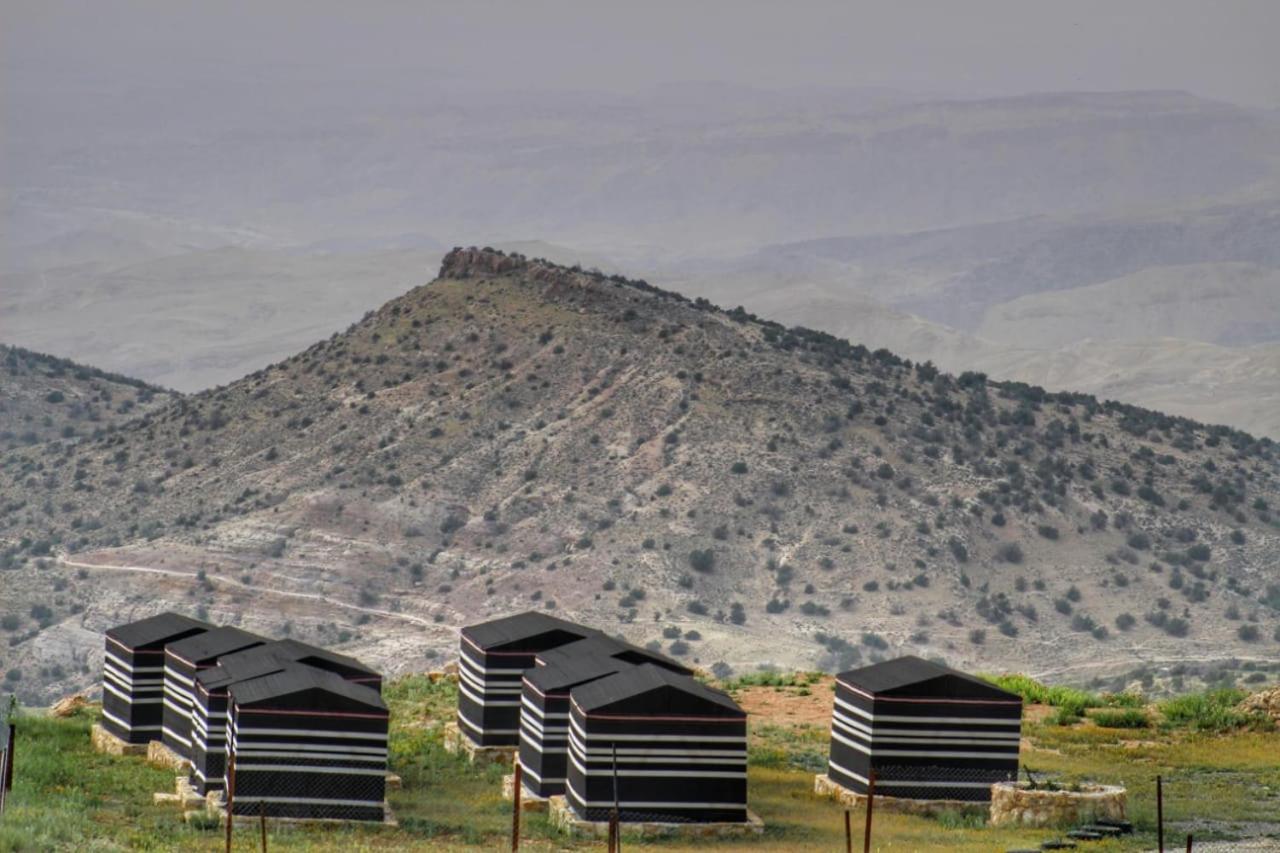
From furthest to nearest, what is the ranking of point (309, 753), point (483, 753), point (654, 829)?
point (483, 753) → point (309, 753) → point (654, 829)

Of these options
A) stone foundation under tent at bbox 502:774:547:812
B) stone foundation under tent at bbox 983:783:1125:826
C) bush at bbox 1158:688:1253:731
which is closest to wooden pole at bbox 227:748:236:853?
stone foundation under tent at bbox 502:774:547:812

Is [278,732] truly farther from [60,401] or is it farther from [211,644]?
[60,401]

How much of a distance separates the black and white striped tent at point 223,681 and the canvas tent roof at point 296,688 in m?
0.49

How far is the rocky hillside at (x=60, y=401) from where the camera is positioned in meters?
90.2

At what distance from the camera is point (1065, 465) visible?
79.0m

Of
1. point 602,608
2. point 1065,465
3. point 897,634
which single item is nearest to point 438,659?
point 602,608

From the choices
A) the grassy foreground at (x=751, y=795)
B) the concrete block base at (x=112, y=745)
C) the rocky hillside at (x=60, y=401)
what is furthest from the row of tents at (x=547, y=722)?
the rocky hillside at (x=60, y=401)

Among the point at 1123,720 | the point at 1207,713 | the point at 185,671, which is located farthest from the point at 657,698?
the point at 1207,713

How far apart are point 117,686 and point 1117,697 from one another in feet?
59.6

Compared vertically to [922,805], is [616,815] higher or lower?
higher

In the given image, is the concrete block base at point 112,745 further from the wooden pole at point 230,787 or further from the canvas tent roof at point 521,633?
the wooden pole at point 230,787

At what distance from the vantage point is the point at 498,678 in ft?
109

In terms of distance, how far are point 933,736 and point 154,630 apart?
1169 centimetres

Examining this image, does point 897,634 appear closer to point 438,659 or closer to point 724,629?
point 724,629
